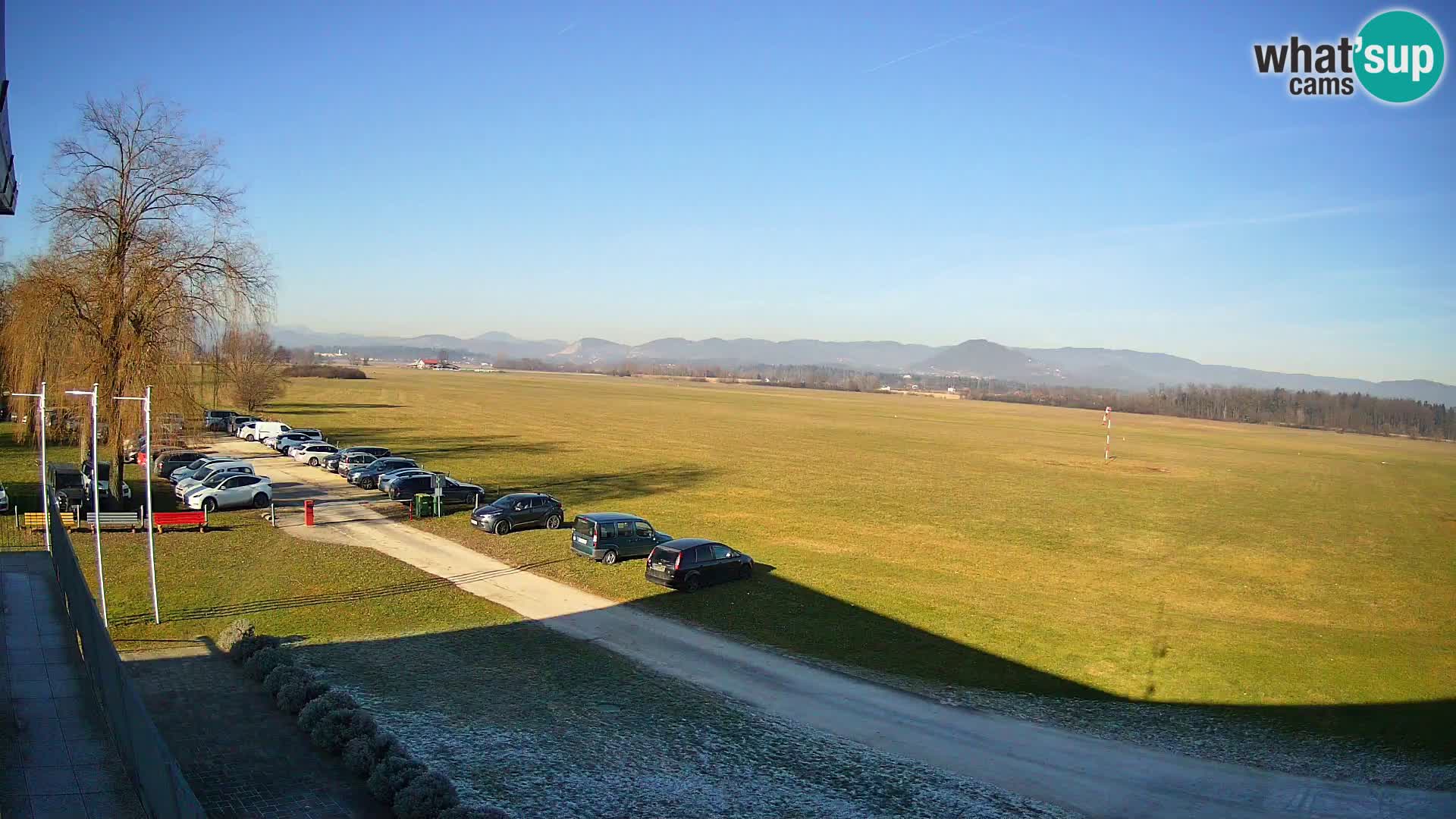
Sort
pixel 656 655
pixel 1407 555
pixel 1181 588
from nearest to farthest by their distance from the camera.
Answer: pixel 656 655 < pixel 1181 588 < pixel 1407 555

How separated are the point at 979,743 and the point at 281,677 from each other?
12.5 metres

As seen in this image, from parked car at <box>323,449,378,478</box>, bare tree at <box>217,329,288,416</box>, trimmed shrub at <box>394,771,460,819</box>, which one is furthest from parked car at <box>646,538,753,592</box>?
bare tree at <box>217,329,288,416</box>

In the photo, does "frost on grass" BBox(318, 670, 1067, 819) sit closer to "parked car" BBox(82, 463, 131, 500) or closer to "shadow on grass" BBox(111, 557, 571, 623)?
"shadow on grass" BBox(111, 557, 571, 623)

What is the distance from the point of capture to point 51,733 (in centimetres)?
1118

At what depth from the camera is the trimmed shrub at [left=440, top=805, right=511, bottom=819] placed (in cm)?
1098

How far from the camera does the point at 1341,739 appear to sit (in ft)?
54.4

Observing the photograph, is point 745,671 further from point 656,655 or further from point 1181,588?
point 1181,588

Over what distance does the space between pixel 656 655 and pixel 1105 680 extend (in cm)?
992

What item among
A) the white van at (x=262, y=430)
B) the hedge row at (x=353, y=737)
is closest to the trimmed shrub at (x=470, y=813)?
the hedge row at (x=353, y=737)

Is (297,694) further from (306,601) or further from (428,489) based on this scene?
(428,489)

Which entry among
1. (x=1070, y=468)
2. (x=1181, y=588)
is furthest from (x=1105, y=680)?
(x=1070, y=468)

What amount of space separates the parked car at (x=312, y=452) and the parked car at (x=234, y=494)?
12632 millimetres

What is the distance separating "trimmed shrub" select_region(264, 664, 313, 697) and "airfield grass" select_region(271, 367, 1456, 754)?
9462 millimetres

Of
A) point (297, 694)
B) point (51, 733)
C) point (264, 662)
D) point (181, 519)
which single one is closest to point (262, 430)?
point (181, 519)
